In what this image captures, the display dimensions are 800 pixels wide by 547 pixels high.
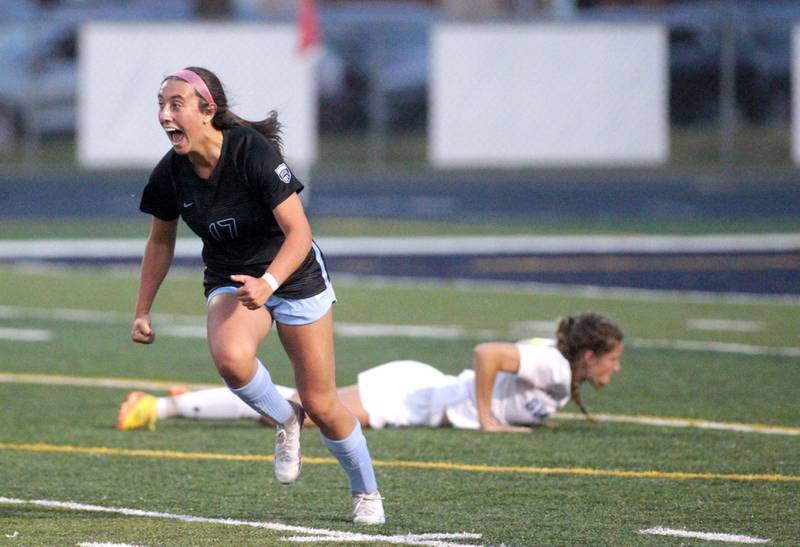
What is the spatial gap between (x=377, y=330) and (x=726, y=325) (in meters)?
3.00

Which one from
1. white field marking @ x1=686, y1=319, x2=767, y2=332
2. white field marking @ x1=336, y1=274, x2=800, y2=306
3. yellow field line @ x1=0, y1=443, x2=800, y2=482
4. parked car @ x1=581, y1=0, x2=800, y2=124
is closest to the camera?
yellow field line @ x1=0, y1=443, x2=800, y2=482

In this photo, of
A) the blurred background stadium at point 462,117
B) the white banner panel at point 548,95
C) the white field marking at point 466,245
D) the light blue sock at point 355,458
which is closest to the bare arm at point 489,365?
the light blue sock at point 355,458

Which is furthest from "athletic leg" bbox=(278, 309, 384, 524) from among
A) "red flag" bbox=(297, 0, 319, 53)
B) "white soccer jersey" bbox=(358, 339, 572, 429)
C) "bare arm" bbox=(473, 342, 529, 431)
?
"red flag" bbox=(297, 0, 319, 53)

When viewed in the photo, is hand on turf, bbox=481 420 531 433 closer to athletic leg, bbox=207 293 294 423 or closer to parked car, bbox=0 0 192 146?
athletic leg, bbox=207 293 294 423

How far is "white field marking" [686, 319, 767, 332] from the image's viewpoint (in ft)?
46.8

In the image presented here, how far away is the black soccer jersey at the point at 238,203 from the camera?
6227mm

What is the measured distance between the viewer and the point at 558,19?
1194 inches

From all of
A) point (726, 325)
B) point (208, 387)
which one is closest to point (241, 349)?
point (208, 387)

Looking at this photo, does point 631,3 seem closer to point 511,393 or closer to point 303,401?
point 511,393

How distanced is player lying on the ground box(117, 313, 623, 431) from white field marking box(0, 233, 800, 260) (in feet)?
42.2

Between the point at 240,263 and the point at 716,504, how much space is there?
221 cm

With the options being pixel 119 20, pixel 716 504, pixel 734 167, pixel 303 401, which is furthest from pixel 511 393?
pixel 119 20

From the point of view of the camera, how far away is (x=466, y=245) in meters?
23.0

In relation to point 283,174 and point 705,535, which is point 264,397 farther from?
point 705,535
